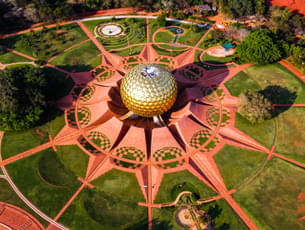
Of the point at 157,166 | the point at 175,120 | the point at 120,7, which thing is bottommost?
the point at 157,166

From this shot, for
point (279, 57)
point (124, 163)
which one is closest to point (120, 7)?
point (279, 57)

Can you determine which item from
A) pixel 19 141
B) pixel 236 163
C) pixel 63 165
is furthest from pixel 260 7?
pixel 19 141

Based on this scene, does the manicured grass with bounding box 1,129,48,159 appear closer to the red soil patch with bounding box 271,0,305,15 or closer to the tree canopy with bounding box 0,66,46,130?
the tree canopy with bounding box 0,66,46,130

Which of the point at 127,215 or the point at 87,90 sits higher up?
the point at 87,90

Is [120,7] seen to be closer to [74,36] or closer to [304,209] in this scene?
[74,36]

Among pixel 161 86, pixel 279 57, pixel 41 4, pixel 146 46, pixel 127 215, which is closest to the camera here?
pixel 127 215

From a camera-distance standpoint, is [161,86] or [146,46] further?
[146,46]

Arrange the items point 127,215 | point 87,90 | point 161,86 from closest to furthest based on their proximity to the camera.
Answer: point 127,215
point 161,86
point 87,90

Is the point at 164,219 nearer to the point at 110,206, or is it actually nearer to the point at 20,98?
the point at 110,206

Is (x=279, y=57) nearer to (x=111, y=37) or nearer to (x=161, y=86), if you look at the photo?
(x=161, y=86)
